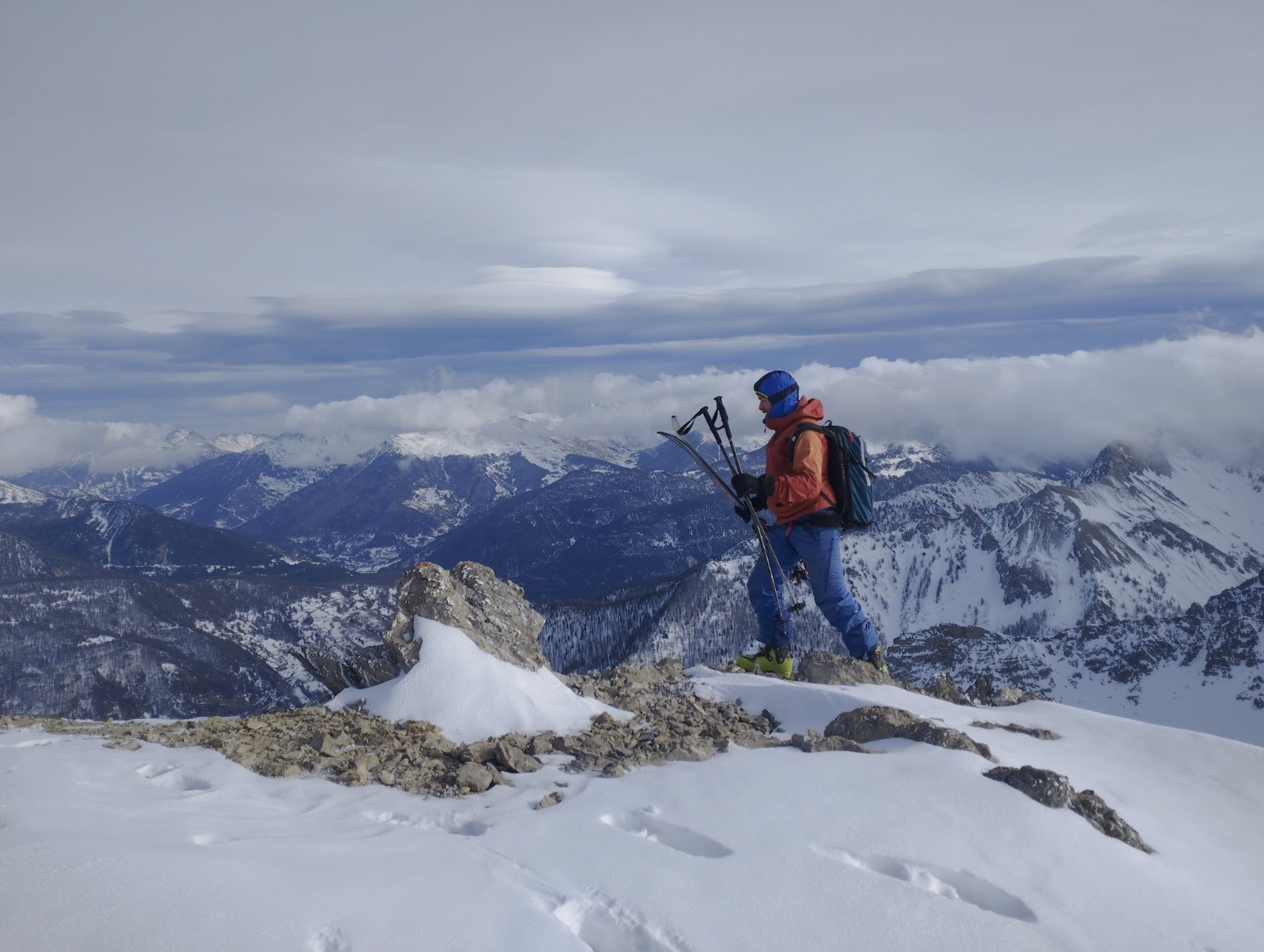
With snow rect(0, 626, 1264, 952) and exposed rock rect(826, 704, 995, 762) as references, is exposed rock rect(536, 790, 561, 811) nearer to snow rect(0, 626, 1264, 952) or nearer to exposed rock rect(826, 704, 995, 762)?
snow rect(0, 626, 1264, 952)

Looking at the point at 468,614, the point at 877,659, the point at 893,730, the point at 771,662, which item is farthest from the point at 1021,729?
the point at 468,614

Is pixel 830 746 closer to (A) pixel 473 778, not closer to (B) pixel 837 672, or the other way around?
(A) pixel 473 778

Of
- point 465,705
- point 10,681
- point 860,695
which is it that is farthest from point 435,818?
point 10,681

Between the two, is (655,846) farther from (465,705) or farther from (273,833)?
(465,705)

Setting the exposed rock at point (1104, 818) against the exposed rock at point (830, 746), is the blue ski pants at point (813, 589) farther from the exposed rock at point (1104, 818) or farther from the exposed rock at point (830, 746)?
the exposed rock at point (1104, 818)

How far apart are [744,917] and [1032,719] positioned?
24.7 feet

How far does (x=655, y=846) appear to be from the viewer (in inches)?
253

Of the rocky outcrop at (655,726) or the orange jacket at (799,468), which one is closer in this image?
the rocky outcrop at (655,726)

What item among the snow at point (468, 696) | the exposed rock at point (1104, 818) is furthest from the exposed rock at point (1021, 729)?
the snow at point (468, 696)

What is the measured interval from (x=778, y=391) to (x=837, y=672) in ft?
16.5

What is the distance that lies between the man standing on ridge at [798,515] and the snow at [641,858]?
14.5ft

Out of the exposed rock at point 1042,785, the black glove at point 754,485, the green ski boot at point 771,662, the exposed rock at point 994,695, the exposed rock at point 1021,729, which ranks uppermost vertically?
the black glove at point 754,485

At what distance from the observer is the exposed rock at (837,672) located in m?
13.3

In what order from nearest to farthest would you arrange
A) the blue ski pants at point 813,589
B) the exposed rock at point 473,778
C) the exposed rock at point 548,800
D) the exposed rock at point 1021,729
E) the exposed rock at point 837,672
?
the exposed rock at point 548,800 < the exposed rock at point 473,778 < the exposed rock at point 1021,729 < the blue ski pants at point 813,589 < the exposed rock at point 837,672
